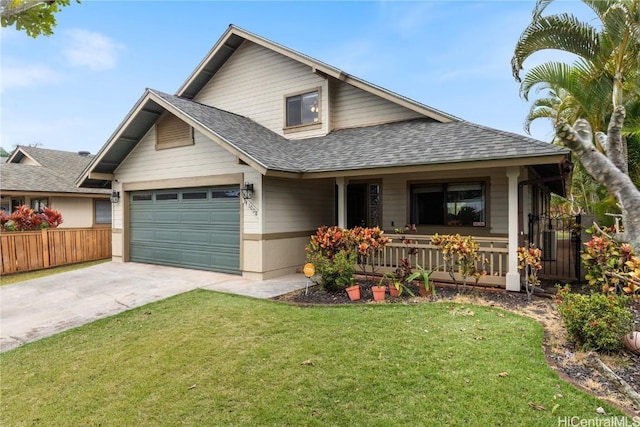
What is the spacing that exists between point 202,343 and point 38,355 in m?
2.48

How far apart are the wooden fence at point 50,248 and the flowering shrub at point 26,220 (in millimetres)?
464

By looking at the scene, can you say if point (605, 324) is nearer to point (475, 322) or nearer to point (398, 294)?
point (475, 322)

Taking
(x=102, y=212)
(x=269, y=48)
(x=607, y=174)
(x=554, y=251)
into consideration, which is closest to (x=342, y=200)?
(x=269, y=48)

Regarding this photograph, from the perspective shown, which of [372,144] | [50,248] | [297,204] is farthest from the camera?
[50,248]

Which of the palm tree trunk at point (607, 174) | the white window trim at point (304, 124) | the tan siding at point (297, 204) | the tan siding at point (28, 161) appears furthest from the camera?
the tan siding at point (28, 161)

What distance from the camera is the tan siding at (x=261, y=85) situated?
40.3 ft

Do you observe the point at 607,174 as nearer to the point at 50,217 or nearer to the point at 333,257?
the point at 333,257

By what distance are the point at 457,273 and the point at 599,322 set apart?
3795 mm

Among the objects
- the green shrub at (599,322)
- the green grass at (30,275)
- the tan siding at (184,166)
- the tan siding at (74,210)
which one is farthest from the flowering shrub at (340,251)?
the tan siding at (74,210)

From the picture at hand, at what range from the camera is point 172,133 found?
11.0 m

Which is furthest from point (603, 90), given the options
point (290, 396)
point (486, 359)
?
point (290, 396)

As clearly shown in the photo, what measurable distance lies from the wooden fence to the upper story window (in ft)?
29.7

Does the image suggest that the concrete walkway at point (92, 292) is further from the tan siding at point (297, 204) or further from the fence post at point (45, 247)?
the fence post at point (45, 247)

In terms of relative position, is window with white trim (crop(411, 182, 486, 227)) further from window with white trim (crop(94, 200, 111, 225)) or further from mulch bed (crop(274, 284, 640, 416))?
window with white trim (crop(94, 200, 111, 225))
